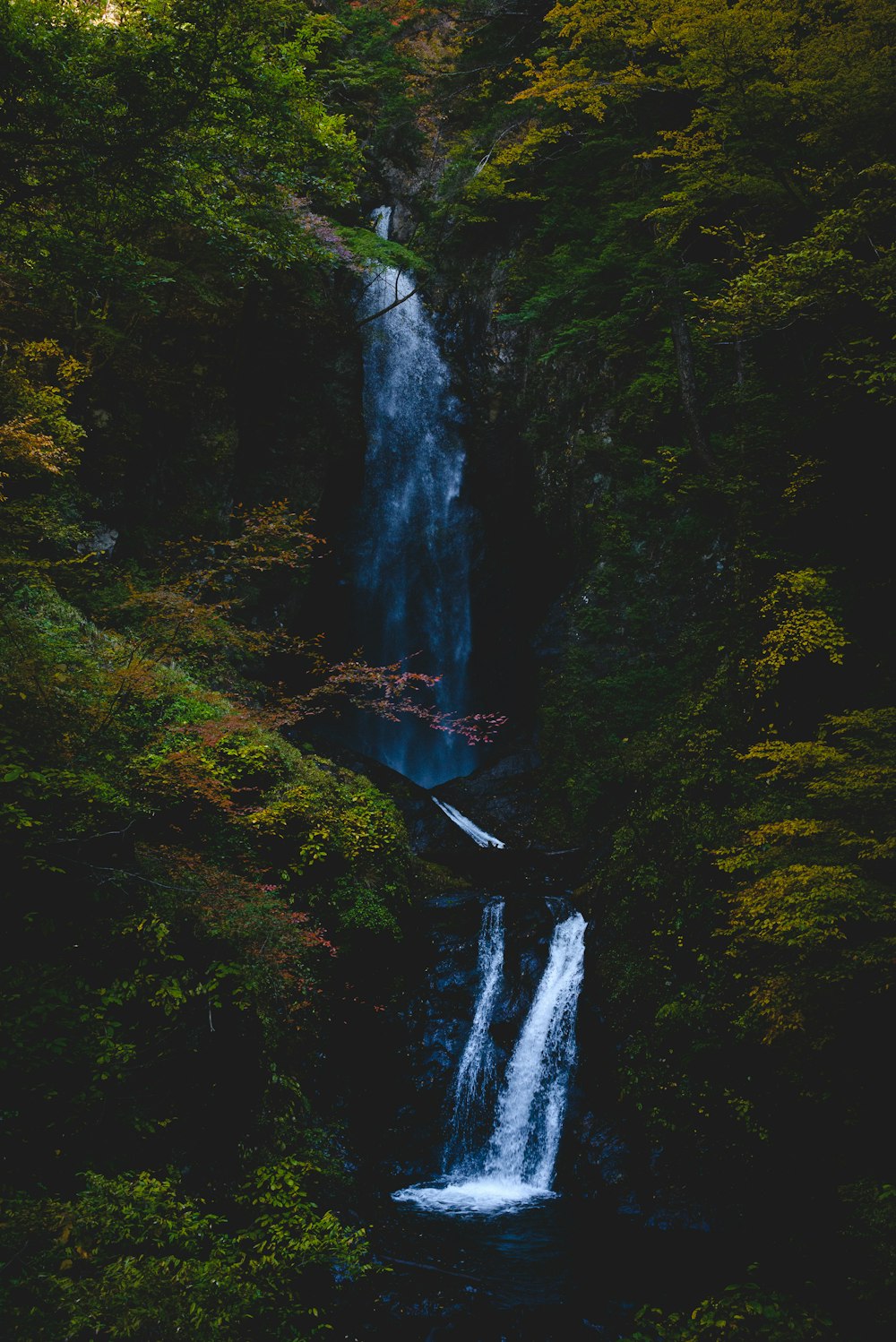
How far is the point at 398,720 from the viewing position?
9.28 m

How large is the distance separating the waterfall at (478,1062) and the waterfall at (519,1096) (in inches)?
0.4

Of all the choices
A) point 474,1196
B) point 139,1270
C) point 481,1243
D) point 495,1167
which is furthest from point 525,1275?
point 139,1270

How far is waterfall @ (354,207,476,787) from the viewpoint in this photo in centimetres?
1975

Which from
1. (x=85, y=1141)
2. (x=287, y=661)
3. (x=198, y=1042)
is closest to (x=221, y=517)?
(x=287, y=661)

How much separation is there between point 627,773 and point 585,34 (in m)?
13.3

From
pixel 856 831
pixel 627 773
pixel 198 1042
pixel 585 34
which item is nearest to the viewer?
pixel 856 831

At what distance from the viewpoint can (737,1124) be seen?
6.94m

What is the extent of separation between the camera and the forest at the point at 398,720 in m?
4.86

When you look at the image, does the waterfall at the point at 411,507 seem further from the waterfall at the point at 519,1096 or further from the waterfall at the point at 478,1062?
the waterfall at the point at 519,1096

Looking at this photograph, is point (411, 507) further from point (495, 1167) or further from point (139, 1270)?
point (139, 1270)

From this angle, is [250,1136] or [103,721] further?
[250,1136]

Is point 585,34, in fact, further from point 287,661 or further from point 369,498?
point 287,661

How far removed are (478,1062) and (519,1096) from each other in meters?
0.70

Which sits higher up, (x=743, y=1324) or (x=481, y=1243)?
(x=743, y=1324)
